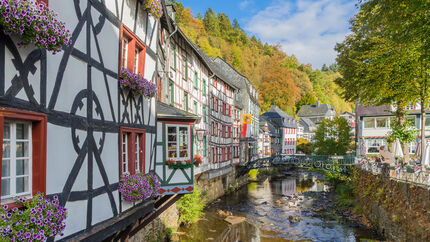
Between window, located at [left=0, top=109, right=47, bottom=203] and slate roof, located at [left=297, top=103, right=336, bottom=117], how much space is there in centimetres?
9013

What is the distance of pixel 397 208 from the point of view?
46.5ft

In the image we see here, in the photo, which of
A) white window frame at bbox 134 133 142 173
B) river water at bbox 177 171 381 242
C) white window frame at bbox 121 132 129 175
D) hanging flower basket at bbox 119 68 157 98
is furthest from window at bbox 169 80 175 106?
white window frame at bbox 121 132 129 175

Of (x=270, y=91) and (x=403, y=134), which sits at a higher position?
(x=270, y=91)

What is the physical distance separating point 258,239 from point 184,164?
975 cm

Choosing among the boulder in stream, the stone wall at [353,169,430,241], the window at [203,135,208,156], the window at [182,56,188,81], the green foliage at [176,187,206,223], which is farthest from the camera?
the window at [203,135,208,156]

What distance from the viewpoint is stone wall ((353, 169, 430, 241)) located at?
1154cm

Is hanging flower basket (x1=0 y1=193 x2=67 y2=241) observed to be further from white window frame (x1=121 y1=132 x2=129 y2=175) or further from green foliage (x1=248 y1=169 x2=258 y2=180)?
green foliage (x1=248 y1=169 x2=258 y2=180)

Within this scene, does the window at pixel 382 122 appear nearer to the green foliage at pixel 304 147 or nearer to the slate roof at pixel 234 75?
the slate roof at pixel 234 75

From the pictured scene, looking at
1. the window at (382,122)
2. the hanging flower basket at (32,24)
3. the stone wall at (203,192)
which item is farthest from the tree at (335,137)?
the hanging flower basket at (32,24)

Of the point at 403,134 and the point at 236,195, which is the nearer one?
the point at 403,134

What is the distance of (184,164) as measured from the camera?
32.8 ft

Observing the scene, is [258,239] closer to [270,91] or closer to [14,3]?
[14,3]

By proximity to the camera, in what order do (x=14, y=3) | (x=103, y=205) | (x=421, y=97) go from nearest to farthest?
1. (x=14, y=3)
2. (x=103, y=205)
3. (x=421, y=97)

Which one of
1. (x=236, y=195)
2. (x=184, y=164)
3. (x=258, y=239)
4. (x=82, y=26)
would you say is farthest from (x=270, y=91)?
(x=82, y=26)
